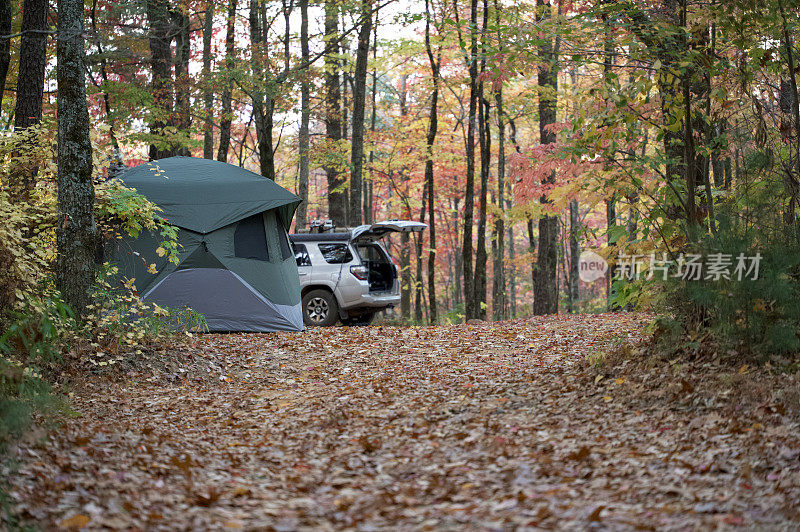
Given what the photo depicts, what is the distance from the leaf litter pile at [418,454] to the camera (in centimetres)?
344

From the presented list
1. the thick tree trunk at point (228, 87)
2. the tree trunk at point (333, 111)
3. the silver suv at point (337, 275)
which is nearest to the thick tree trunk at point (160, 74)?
the thick tree trunk at point (228, 87)

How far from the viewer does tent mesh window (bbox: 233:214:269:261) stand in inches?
435

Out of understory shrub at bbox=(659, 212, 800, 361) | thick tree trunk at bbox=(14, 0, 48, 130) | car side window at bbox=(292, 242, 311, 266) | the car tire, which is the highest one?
thick tree trunk at bbox=(14, 0, 48, 130)

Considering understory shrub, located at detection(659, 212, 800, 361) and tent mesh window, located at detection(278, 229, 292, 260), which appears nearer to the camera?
understory shrub, located at detection(659, 212, 800, 361)

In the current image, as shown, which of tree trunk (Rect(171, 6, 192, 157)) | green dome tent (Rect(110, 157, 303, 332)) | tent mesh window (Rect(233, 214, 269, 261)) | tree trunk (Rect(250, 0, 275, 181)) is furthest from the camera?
tree trunk (Rect(171, 6, 192, 157))

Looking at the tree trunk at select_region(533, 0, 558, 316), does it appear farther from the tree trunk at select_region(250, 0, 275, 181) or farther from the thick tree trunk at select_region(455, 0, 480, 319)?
the tree trunk at select_region(250, 0, 275, 181)

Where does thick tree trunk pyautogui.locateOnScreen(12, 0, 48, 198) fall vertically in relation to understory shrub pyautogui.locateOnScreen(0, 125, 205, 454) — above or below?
above

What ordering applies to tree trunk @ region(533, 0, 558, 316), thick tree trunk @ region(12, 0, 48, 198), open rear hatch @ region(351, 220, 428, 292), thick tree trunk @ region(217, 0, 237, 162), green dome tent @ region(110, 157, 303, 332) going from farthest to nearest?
tree trunk @ region(533, 0, 558, 316)
thick tree trunk @ region(217, 0, 237, 162)
open rear hatch @ region(351, 220, 428, 292)
green dome tent @ region(110, 157, 303, 332)
thick tree trunk @ region(12, 0, 48, 198)

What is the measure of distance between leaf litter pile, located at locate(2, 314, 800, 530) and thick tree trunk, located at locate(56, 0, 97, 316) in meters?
1.30

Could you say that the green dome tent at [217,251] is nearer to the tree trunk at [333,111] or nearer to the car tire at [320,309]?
the car tire at [320,309]

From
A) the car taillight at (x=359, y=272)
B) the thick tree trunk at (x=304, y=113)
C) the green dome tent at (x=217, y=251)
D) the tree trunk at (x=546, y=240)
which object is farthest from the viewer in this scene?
the thick tree trunk at (x=304, y=113)

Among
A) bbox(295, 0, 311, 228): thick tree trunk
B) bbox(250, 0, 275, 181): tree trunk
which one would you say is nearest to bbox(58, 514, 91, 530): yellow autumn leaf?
bbox(250, 0, 275, 181): tree trunk

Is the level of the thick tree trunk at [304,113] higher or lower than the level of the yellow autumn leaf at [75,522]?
higher

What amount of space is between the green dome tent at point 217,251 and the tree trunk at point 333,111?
6.74 meters
